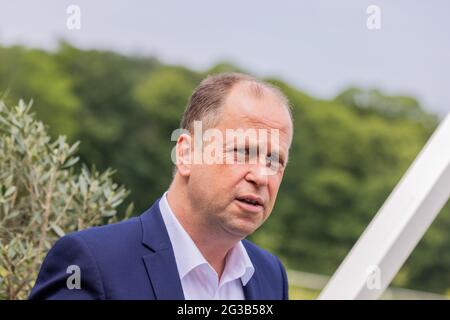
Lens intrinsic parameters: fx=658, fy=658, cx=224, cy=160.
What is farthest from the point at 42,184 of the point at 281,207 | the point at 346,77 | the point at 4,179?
the point at 346,77

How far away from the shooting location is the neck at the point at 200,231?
1526mm

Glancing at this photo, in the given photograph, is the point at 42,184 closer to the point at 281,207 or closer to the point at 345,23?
the point at 281,207

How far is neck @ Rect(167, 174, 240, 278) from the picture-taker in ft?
5.01

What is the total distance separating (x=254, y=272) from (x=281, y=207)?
27.5 m

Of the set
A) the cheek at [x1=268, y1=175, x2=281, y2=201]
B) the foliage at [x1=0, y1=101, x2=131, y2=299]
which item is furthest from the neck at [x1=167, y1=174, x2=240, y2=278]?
the foliage at [x1=0, y1=101, x2=131, y2=299]

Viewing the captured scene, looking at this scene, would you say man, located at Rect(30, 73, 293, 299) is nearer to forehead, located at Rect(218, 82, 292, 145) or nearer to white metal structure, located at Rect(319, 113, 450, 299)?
forehead, located at Rect(218, 82, 292, 145)

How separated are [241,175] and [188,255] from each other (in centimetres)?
24

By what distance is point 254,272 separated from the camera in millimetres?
1713

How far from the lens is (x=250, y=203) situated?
146 cm

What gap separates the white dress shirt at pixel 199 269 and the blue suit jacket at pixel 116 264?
0.03 meters

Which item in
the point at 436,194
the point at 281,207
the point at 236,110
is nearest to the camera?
the point at 236,110

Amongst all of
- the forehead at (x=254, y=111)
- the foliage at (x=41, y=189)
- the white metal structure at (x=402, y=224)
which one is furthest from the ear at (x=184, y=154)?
the white metal structure at (x=402, y=224)
